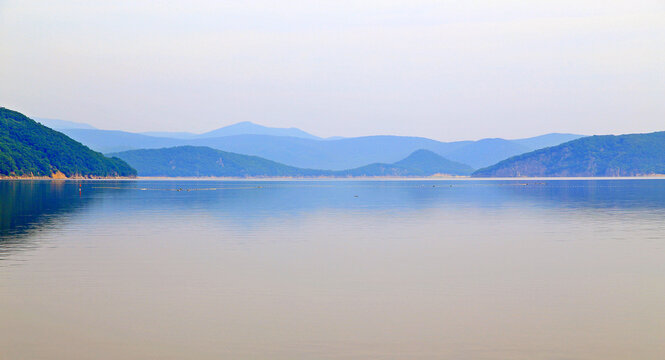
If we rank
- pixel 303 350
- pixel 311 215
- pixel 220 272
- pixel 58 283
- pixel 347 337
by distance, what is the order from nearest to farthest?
pixel 303 350 → pixel 347 337 → pixel 58 283 → pixel 220 272 → pixel 311 215

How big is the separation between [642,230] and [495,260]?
21930mm

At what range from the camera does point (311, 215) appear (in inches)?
2773

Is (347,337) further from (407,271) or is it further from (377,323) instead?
(407,271)

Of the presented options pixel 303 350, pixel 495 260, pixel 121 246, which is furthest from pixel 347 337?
pixel 121 246

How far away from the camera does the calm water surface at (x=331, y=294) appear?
18578 millimetres

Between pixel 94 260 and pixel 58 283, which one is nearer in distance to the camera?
pixel 58 283

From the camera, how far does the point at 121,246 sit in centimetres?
4106

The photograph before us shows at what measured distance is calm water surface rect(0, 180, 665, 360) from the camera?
18.6 metres

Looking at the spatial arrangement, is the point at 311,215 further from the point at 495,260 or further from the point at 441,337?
the point at 441,337

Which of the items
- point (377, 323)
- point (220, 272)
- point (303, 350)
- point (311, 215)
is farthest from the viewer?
point (311, 215)

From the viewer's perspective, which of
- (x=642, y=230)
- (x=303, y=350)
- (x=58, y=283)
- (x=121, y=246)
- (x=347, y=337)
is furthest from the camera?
(x=642, y=230)

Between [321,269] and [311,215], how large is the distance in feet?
127

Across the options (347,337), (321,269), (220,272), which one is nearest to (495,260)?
(321,269)

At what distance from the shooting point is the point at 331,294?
83.8 feet
